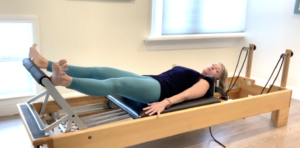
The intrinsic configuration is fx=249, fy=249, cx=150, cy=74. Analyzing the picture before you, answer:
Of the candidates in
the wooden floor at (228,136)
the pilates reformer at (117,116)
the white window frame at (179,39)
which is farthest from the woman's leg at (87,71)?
the white window frame at (179,39)

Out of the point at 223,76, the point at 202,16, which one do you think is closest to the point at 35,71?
the point at 223,76

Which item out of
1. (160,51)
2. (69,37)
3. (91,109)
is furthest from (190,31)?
(91,109)

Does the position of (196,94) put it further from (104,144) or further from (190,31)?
(190,31)

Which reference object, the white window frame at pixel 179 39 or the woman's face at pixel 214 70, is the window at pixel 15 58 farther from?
the woman's face at pixel 214 70

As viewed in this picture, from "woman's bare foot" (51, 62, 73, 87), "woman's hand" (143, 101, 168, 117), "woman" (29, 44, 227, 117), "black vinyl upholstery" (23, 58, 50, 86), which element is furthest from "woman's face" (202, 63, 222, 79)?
"black vinyl upholstery" (23, 58, 50, 86)

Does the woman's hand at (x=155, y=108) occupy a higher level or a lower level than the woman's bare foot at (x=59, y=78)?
lower

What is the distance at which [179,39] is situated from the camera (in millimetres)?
3020

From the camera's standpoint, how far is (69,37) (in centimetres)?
245

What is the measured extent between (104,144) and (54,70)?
0.49 m

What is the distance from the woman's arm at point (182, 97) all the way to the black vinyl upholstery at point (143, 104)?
0.03 metres

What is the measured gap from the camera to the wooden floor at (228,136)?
1849mm

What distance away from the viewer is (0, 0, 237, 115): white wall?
231 cm

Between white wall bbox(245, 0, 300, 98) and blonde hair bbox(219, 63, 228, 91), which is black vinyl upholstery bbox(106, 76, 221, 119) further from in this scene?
white wall bbox(245, 0, 300, 98)

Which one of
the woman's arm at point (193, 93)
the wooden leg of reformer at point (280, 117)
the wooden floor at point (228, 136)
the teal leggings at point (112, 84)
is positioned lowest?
the wooden floor at point (228, 136)
